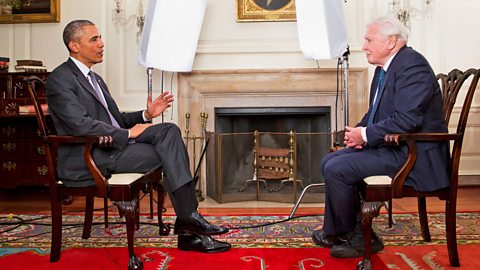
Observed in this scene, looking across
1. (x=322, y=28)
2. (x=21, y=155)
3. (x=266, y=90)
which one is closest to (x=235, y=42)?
(x=266, y=90)

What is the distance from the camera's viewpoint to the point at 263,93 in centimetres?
491

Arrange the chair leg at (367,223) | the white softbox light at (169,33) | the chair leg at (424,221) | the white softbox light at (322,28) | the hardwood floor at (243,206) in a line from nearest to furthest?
the chair leg at (367,223), the chair leg at (424,221), the hardwood floor at (243,206), the white softbox light at (322,28), the white softbox light at (169,33)

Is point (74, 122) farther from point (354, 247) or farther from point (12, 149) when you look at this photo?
point (12, 149)

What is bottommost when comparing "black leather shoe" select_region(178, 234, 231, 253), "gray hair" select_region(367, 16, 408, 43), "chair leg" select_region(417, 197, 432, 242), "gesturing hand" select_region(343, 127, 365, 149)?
"black leather shoe" select_region(178, 234, 231, 253)

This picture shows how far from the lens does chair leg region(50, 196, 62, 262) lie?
2.63 metres

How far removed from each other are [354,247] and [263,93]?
8.15 ft

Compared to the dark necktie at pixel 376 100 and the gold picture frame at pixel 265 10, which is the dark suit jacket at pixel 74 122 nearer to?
the dark necktie at pixel 376 100

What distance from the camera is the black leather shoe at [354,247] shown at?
8.70 feet

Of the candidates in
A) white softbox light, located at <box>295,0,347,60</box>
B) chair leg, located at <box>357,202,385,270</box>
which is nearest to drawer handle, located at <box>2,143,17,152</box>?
white softbox light, located at <box>295,0,347,60</box>

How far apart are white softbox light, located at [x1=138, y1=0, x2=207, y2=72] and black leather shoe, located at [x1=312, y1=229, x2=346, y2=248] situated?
2.13 m

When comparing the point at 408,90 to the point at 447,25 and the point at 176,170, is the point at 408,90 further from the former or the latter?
the point at 447,25

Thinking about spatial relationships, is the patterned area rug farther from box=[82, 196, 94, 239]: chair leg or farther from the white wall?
the white wall

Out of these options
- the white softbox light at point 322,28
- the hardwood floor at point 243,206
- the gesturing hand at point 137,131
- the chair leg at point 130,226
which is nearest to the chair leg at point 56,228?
the chair leg at point 130,226

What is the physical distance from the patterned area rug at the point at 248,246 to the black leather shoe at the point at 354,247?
5 centimetres
